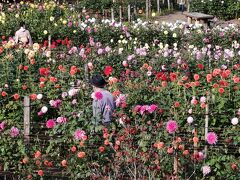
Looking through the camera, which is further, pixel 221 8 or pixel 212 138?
pixel 221 8

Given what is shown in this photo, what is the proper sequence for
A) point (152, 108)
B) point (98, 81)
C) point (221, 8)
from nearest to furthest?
1. point (152, 108)
2. point (98, 81)
3. point (221, 8)

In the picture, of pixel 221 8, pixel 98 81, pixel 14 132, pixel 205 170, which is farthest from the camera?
pixel 221 8

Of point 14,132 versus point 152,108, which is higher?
point 152,108

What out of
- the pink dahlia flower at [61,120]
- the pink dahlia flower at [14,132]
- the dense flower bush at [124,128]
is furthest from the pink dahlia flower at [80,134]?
the pink dahlia flower at [14,132]

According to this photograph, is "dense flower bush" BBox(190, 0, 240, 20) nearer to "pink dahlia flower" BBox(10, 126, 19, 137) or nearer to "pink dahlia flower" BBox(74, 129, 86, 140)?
"pink dahlia flower" BBox(10, 126, 19, 137)

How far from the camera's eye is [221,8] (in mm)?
24250

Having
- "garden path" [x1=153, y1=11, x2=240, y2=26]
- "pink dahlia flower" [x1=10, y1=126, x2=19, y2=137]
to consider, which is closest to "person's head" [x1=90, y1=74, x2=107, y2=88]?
"pink dahlia flower" [x1=10, y1=126, x2=19, y2=137]

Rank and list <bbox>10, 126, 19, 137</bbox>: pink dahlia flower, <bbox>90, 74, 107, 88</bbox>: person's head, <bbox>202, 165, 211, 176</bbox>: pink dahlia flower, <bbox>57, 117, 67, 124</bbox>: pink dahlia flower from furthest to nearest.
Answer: <bbox>90, 74, 107, 88</bbox>: person's head
<bbox>57, 117, 67, 124</bbox>: pink dahlia flower
<bbox>10, 126, 19, 137</bbox>: pink dahlia flower
<bbox>202, 165, 211, 176</bbox>: pink dahlia flower

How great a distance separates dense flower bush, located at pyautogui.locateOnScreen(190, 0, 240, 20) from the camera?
24094 millimetres

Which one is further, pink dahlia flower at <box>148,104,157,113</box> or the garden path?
the garden path

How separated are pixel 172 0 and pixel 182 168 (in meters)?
23.3

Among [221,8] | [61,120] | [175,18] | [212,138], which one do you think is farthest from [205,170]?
[221,8]

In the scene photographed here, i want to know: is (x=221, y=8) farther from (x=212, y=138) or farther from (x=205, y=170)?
(x=205, y=170)

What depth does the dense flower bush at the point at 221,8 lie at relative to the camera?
24.1 meters
